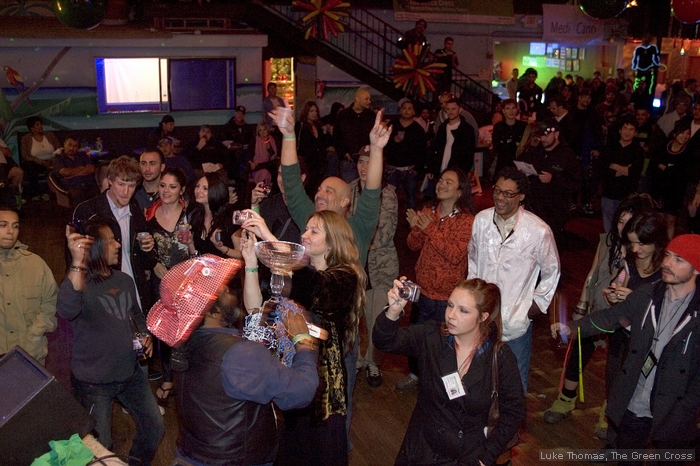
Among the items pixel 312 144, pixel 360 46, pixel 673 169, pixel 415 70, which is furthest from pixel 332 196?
pixel 360 46

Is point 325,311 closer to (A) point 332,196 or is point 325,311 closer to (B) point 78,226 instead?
(A) point 332,196

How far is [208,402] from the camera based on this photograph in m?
2.73

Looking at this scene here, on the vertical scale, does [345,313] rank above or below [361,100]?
below

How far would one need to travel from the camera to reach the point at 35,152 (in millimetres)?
11375

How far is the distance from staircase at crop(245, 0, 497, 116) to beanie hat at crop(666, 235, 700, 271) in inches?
460

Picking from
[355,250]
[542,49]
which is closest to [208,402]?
[355,250]

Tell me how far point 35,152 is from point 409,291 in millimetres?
10056

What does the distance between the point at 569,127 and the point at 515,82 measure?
855cm

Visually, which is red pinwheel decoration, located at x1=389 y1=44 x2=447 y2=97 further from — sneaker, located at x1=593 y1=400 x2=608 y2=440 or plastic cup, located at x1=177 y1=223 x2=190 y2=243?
sneaker, located at x1=593 y1=400 x2=608 y2=440

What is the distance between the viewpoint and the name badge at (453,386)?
3.14 m

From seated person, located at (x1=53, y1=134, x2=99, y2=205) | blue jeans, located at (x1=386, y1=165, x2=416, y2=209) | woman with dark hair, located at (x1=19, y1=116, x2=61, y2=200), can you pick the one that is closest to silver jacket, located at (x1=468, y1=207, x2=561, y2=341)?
blue jeans, located at (x1=386, y1=165, x2=416, y2=209)

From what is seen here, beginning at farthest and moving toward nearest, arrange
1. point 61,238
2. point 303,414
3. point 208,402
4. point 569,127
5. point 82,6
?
1. point 569,127
2. point 61,238
3. point 82,6
4. point 303,414
5. point 208,402

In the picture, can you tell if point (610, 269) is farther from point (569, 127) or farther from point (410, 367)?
point (569, 127)

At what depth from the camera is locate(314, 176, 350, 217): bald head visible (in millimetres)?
4301
